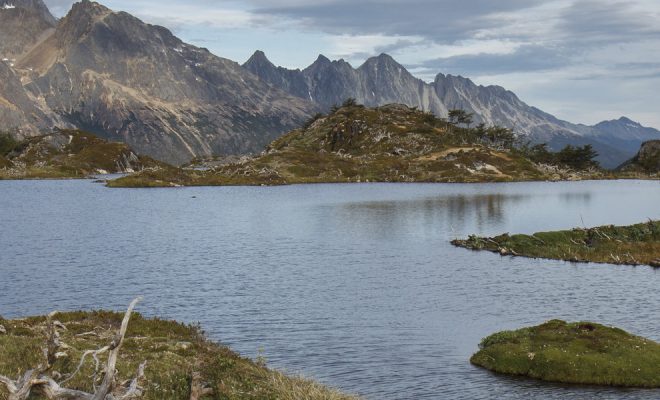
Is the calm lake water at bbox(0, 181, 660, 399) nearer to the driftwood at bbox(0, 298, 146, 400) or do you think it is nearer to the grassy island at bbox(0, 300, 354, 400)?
the grassy island at bbox(0, 300, 354, 400)

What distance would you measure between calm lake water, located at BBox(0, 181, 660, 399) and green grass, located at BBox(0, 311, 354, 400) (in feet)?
23.2

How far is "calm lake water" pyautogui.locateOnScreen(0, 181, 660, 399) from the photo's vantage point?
4350 cm

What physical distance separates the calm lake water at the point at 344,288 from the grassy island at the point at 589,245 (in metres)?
3.86

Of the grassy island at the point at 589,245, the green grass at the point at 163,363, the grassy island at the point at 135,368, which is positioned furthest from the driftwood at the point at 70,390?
the grassy island at the point at 589,245

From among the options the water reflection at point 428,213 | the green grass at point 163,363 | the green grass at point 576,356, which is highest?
the water reflection at point 428,213

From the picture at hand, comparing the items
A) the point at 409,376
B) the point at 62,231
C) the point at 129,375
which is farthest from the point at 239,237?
the point at 129,375

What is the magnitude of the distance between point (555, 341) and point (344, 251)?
176 feet

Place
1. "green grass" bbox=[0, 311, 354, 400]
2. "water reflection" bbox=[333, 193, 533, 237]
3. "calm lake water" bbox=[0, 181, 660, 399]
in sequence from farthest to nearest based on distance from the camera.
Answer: "water reflection" bbox=[333, 193, 533, 237]
"calm lake water" bbox=[0, 181, 660, 399]
"green grass" bbox=[0, 311, 354, 400]

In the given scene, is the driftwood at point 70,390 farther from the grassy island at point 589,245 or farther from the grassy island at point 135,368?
the grassy island at point 589,245

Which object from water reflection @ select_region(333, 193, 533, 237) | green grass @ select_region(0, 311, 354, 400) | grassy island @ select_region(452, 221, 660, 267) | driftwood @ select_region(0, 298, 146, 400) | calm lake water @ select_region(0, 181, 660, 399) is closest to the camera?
driftwood @ select_region(0, 298, 146, 400)

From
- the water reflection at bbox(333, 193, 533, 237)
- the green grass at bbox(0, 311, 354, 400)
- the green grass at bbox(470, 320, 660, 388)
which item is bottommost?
the green grass at bbox(470, 320, 660, 388)

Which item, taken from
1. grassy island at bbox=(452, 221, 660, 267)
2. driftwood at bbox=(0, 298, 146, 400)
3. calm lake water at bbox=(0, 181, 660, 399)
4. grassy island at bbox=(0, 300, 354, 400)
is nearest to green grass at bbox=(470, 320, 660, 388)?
calm lake water at bbox=(0, 181, 660, 399)

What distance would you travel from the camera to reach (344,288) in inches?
2685

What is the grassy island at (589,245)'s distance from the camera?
84.3 m
